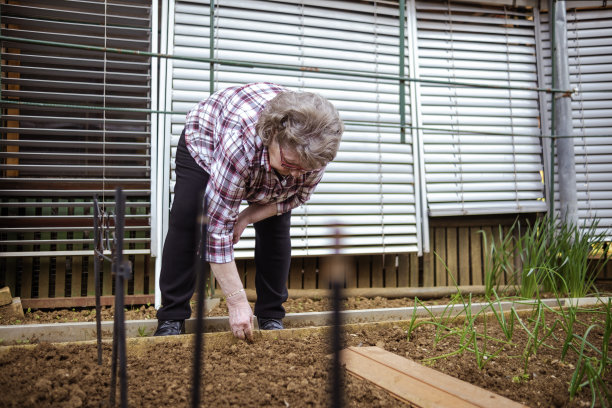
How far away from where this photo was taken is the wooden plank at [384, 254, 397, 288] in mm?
3895

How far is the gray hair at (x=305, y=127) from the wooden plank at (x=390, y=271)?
242 centimetres

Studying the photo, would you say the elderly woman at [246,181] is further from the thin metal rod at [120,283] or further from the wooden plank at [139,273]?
the wooden plank at [139,273]

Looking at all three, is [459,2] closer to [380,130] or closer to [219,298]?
[380,130]

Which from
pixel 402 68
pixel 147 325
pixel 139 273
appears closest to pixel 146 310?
pixel 139 273

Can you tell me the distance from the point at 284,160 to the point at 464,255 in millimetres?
2875

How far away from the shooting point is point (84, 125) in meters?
3.14

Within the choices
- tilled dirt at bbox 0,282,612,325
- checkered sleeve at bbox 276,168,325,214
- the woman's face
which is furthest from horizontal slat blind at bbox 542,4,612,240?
the woman's face

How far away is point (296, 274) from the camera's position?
3656mm

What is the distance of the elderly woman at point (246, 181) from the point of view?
1.61 m

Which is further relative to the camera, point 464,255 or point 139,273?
point 464,255

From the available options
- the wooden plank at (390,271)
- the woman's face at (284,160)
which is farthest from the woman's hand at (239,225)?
the wooden plank at (390,271)

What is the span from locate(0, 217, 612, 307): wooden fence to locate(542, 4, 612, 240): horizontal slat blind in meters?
0.66

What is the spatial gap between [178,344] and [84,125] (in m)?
1.90

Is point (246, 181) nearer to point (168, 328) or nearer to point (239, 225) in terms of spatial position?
point (239, 225)
